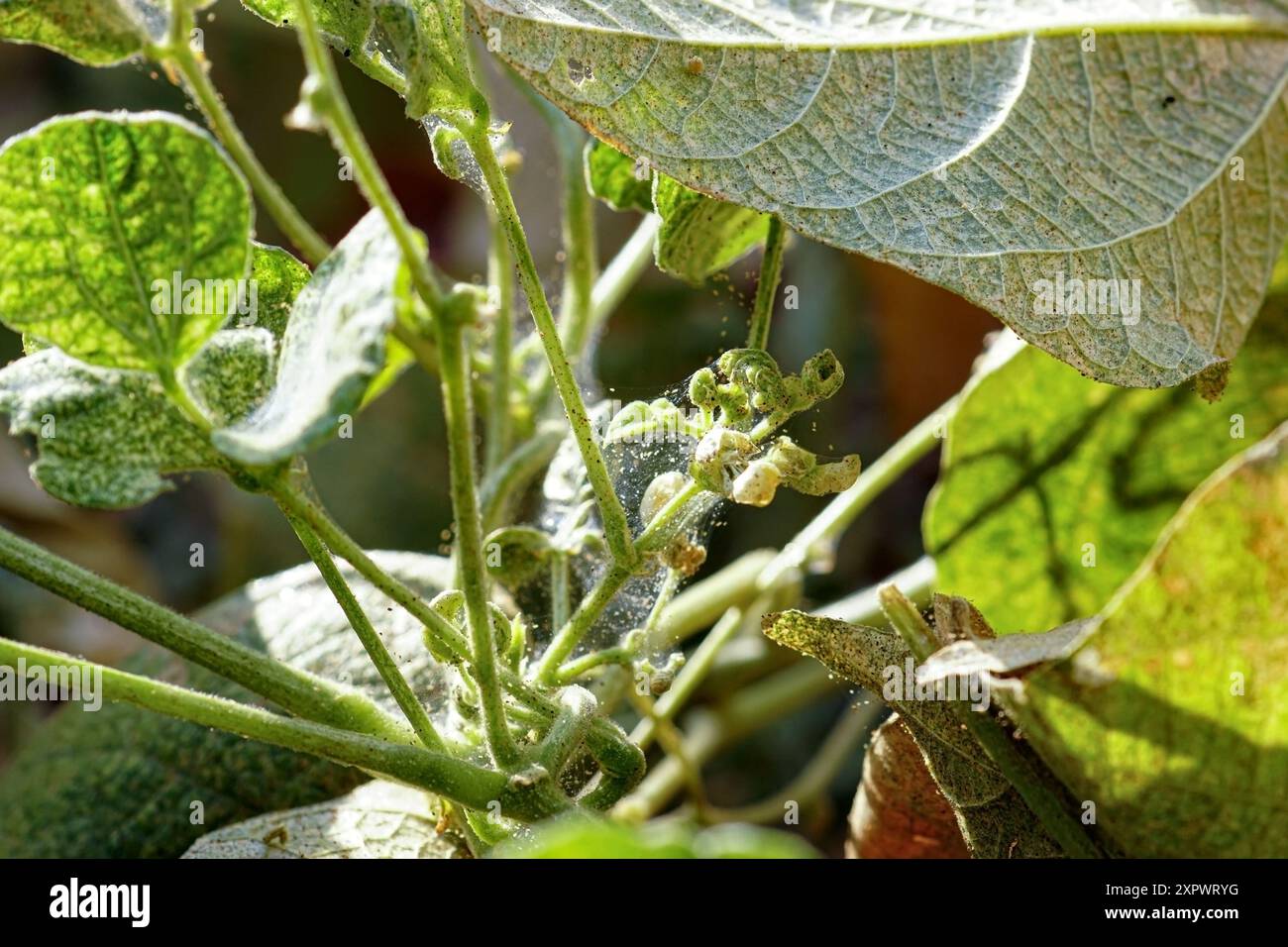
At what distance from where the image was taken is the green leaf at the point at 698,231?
21.4 inches

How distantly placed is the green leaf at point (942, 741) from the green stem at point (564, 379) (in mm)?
70

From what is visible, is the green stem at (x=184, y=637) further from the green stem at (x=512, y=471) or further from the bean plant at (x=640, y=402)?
the green stem at (x=512, y=471)

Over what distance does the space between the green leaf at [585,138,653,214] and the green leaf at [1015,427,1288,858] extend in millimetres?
373

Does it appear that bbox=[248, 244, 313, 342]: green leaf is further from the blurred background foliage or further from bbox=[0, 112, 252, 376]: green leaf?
the blurred background foliage

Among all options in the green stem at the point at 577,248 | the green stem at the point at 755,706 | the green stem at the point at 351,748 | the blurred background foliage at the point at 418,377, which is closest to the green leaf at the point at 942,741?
the green stem at the point at 351,748

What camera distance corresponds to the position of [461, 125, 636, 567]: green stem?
44cm

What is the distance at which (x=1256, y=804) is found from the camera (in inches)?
15.5

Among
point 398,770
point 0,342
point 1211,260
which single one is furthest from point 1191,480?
point 0,342

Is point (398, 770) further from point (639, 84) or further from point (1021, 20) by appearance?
point (1021, 20)

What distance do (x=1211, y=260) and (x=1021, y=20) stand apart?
13 centimetres

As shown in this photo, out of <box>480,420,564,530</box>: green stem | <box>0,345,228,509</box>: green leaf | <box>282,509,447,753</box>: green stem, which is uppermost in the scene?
<box>480,420,564,530</box>: green stem

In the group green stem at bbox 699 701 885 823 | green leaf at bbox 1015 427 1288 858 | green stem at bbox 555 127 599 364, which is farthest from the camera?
green stem at bbox 699 701 885 823

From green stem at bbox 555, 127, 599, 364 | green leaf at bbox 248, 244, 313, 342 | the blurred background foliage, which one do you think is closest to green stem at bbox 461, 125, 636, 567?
green leaf at bbox 248, 244, 313, 342

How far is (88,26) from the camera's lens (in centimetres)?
39
